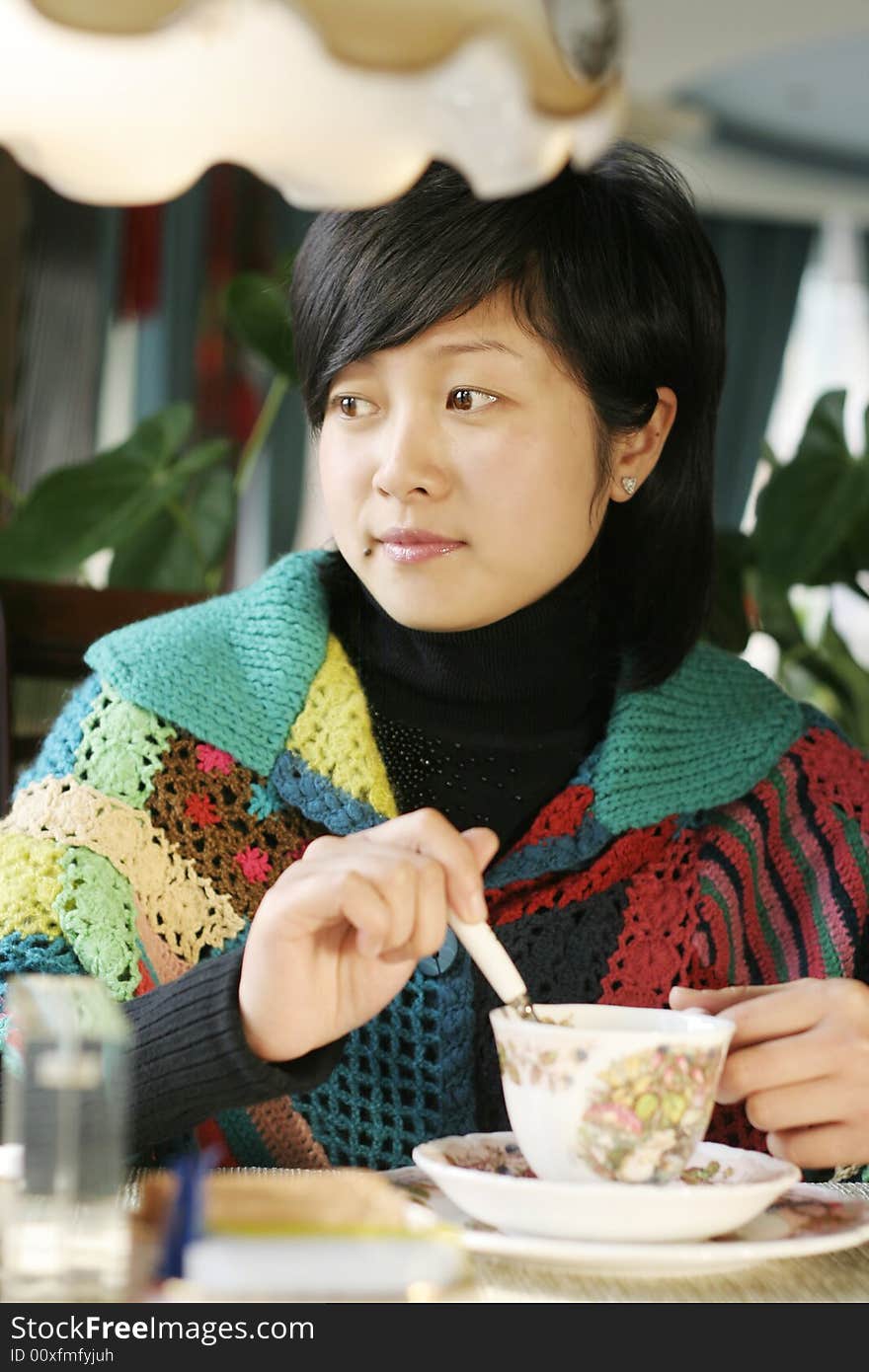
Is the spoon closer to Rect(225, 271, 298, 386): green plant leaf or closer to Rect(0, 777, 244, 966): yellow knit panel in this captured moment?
Rect(0, 777, 244, 966): yellow knit panel

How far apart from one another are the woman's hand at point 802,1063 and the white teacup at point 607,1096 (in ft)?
0.43

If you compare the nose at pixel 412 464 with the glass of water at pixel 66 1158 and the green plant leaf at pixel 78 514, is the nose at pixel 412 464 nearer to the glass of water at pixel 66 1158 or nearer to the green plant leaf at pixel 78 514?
the glass of water at pixel 66 1158

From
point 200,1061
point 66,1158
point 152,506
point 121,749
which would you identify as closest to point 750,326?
point 152,506

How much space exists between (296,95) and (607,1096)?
42cm

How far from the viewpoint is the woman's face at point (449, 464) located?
108 centimetres

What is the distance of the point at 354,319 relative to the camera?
113cm

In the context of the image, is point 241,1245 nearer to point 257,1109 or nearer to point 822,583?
point 257,1109

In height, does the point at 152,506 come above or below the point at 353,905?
above

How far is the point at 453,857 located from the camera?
746 millimetres

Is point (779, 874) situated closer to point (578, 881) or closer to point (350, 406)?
point (578, 881)

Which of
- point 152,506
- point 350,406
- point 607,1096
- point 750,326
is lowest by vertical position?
point 607,1096
